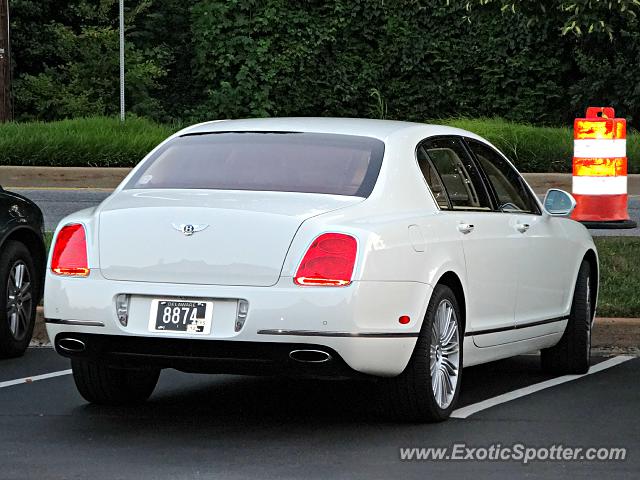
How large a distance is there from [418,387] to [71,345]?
1582 mm

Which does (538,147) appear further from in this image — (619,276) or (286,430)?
(286,430)

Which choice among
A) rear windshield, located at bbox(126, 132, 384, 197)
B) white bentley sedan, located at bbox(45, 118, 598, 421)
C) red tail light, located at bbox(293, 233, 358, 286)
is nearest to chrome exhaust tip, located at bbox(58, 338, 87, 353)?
white bentley sedan, located at bbox(45, 118, 598, 421)

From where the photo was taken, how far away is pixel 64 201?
19.7 meters

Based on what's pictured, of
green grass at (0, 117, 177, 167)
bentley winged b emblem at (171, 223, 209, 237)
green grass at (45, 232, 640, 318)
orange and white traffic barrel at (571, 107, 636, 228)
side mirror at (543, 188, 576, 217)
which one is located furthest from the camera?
green grass at (0, 117, 177, 167)

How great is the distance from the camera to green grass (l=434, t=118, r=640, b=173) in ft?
75.6

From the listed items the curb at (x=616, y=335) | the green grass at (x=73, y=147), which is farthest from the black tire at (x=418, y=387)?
the green grass at (x=73, y=147)

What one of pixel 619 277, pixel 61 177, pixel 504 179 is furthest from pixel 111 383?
pixel 61 177

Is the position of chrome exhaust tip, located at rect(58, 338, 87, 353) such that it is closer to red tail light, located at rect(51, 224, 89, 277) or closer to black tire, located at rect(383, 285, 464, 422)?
red tail light, located at rect(51, 224, 89, 277)

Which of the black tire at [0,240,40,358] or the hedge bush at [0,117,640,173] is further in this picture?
the hedge bush at [0,117,640,173]

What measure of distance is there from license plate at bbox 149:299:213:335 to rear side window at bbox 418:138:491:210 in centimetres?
152

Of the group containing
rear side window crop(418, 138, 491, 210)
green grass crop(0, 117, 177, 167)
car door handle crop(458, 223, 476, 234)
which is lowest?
green grass crop(0, 117, 177, 167)

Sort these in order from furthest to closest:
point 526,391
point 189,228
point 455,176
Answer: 1. point 526,391
2. point 455,176
3. point 189,228

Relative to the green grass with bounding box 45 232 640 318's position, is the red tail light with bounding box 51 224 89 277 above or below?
above

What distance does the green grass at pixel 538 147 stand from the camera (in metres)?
23.0
